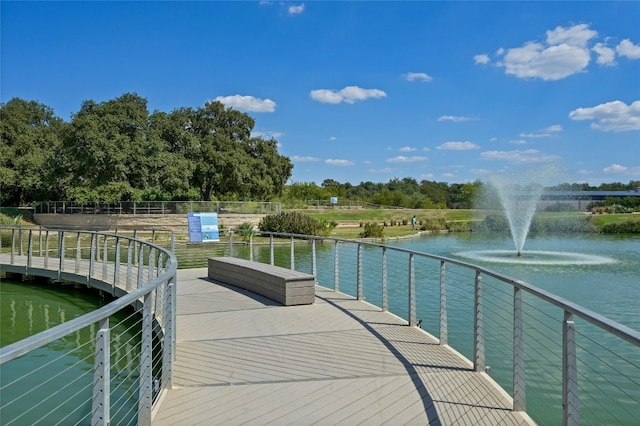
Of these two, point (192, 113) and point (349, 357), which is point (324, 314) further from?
point (192, 113)

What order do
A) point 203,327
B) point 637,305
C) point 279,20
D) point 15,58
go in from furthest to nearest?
point 15,58 → point 279,20 → point 637,305 → point 203,327

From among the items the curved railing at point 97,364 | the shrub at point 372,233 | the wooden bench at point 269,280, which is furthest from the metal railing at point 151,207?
the wooden bench at point 269,280

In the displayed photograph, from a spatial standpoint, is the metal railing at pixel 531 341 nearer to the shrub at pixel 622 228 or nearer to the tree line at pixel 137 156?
the tree line at pixel 137 156

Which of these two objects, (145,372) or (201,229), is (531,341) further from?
(201,229)

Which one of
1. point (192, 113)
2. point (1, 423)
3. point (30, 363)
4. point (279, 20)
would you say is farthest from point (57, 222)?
point (1, 423)

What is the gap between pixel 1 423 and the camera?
4.94 meters

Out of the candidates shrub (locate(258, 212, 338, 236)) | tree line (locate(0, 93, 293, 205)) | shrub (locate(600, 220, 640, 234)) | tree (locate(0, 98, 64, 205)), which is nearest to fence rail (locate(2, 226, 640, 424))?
shrub (locate(258, 212, 338, 236))

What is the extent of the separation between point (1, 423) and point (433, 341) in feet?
14.5

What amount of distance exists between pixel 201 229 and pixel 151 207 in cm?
2104

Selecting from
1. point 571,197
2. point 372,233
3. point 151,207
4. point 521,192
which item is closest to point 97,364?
point 521,192

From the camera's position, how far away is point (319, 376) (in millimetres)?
4473

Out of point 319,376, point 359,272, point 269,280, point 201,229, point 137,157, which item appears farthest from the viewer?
point 137,157

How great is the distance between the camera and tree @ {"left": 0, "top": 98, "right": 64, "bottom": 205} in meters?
40.4

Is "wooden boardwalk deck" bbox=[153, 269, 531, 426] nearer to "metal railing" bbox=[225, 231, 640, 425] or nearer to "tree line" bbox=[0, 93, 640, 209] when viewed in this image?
"metal railing" bbox=[225, 231, 640, 425]
